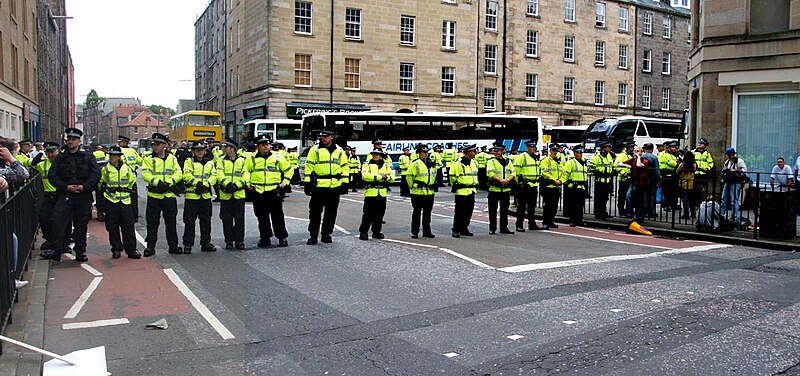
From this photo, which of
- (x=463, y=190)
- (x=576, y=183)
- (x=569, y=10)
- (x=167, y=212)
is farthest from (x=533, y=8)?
(x=167, y=212)

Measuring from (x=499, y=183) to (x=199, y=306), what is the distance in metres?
7.91

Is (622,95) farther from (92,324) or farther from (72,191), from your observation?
(92,324)

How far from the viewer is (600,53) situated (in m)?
53.3

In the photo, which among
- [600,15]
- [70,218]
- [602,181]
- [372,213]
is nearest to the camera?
[70,218]

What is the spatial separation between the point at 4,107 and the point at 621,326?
26861 mm

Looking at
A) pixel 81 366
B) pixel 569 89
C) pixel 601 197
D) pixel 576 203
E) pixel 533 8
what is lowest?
pixel 81 366

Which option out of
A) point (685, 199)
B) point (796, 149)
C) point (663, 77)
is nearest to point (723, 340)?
point (685, 199)

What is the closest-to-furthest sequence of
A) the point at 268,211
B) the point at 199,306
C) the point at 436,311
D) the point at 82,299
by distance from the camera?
1. the point at 436,311
2. the point at 199,306
3. the point at 82,299
4. the point at 268,211

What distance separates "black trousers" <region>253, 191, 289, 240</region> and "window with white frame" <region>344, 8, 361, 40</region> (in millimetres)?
31866

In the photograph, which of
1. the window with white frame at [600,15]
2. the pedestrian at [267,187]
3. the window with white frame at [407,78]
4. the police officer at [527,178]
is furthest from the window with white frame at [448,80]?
the pedestrian at [267,187]

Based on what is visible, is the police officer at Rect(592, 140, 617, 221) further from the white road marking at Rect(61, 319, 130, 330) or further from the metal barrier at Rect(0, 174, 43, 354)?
the white road marking at Rect(61, 319, 130, 330)

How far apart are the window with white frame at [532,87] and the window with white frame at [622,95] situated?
8476 mm

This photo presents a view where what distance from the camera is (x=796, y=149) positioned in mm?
17188

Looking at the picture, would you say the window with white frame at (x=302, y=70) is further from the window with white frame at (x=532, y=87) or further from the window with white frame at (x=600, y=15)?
the window with white frame at (x=600, y=15)
